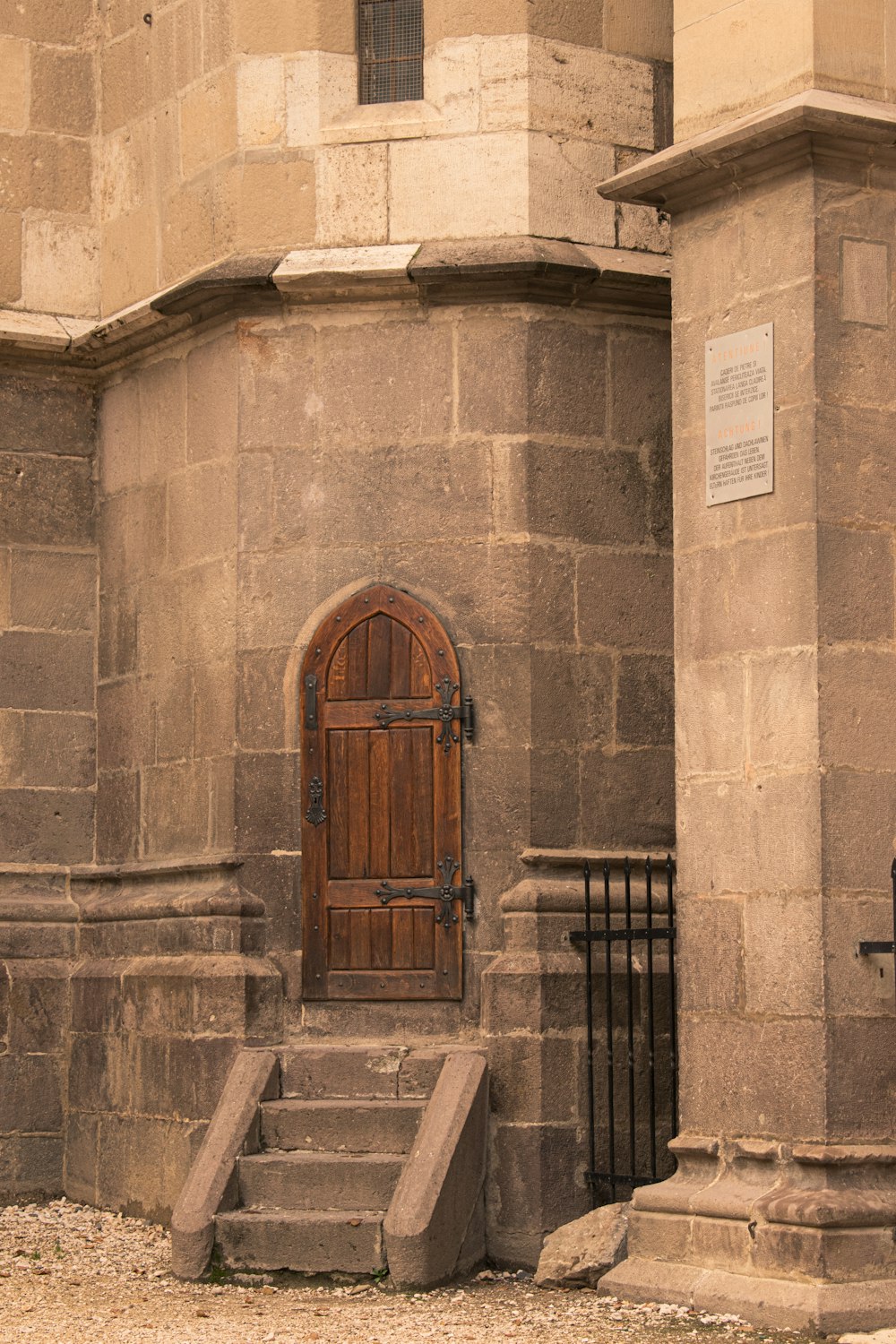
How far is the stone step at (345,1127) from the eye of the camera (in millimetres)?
8539

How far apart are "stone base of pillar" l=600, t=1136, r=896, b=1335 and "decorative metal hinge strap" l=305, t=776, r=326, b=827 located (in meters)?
2.22

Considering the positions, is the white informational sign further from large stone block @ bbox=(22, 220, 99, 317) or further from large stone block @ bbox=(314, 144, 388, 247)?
large stone block @ bbox=(22, 220, 99, 317)

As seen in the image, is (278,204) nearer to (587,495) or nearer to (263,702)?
(587,495)

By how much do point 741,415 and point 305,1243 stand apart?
11.4ft

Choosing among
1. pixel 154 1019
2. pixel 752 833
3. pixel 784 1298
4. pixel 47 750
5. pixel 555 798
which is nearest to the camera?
pixel 784 1298

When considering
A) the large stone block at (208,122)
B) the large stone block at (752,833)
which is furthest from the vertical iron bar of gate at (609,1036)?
the large stone block at (208,122)

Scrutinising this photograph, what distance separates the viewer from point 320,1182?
8.35m

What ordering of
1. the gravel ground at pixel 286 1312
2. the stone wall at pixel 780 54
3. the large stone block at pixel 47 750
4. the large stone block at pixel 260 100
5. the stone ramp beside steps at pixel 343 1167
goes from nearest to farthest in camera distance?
the gravel ground at pixel 286 1312 < the stone wall at pixel 780 54 < the stone ramp beside steps at pixel 343 1167 < the large stone block at pixel 260 100 < the large stone block at pixel 47 750

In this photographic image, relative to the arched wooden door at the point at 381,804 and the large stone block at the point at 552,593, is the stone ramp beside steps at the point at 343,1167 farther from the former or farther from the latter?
the large stone block at the point at 552,593

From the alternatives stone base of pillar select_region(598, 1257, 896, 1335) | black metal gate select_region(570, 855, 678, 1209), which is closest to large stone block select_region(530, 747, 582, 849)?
black metal gate select_region(570, 855, 678, 1209)

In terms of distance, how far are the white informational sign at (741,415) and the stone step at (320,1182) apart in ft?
9.39

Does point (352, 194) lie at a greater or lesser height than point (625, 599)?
greater

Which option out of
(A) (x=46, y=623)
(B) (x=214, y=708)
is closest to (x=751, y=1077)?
(B) (x=214, y=708)

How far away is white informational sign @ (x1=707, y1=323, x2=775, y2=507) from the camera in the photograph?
759cm
